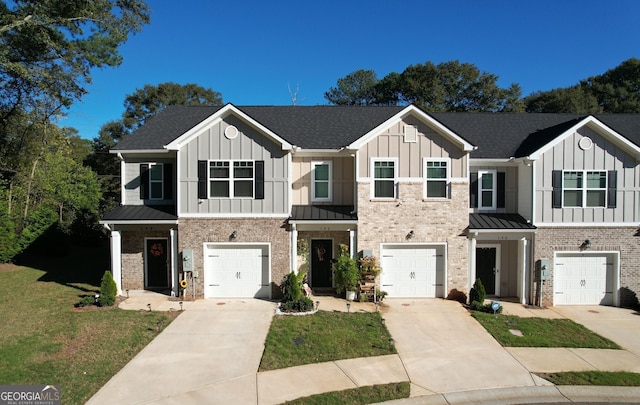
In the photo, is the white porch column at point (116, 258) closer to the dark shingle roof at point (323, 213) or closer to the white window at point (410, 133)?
the dark shingle roof at point (323, 213)

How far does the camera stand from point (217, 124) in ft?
45.2

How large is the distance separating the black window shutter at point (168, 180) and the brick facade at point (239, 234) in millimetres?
2132

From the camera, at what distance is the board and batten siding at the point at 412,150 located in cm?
1387

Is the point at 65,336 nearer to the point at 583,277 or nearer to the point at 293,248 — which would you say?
the point at 293,248

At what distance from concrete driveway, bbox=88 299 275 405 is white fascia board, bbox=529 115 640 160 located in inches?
455

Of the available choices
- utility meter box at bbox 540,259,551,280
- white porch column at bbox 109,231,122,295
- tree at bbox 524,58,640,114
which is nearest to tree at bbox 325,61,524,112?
tree at bbox 524,58,640,114

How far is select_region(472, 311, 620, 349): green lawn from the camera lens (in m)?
10.2

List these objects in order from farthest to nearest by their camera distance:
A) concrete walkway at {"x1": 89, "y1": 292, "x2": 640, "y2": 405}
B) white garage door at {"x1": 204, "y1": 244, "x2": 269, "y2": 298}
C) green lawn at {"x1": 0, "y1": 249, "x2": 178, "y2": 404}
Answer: white garage door at {"x1": 204, "y1": 244, "x2": 269, "y2": 298}, green lawn at {"x1": 0, "y1": 249, "x2": 178, "y2": 404}, concrete walkway at {"x1": 89, "y1": 292, "x2": 640, "y2": 405}

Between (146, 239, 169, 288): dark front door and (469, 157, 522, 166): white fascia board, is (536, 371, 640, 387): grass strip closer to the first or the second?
(469, 157, 522, 166): white fascia board

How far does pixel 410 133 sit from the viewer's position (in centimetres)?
1385

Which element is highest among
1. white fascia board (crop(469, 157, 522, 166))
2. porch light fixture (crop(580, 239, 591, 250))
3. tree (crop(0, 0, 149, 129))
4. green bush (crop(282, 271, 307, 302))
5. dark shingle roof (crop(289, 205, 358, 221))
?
tree (crop(0, 0, 149, 129))

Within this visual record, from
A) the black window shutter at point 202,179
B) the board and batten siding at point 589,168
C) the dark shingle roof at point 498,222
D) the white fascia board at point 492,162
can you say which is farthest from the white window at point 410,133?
the black window shutter at point 202,179

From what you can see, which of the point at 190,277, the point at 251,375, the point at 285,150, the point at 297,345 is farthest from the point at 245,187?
the point at 251,375

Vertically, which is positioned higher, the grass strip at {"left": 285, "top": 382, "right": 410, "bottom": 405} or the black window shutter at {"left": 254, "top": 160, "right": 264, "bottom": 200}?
the black window shutter at {"left": 254, "top": 160, "right": 264, "bottom": 200}
